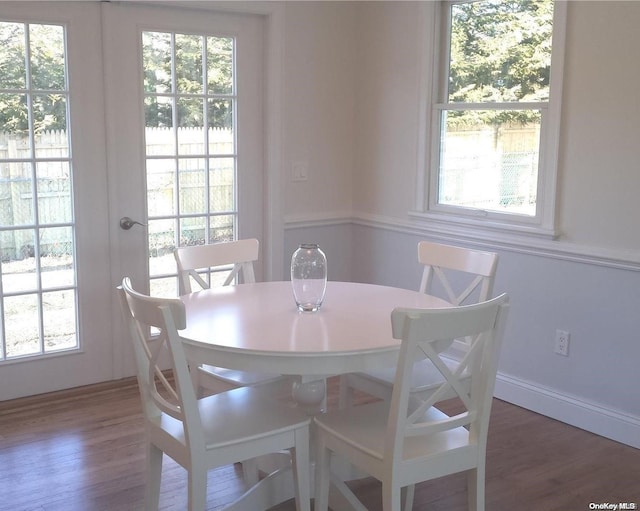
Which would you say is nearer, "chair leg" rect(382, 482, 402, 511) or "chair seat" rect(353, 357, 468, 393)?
"chair leg" rect(382, 482, 402, 511)

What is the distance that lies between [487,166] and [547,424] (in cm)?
136

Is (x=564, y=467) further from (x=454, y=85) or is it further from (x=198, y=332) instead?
(x=454, y=85)

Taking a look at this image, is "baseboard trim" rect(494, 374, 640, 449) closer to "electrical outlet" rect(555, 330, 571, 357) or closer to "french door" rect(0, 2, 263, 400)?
"electrical outlet" rect(555, 330, 571, 357)

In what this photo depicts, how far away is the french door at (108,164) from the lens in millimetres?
3812

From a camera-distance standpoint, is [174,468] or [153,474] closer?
[153,474]

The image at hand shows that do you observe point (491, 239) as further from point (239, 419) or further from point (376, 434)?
point (239, 419)

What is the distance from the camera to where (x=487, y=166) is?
4070mm

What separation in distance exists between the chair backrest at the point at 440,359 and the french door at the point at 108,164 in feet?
7.36

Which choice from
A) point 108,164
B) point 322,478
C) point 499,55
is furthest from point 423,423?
point 108,164

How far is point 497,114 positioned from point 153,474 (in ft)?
8.28

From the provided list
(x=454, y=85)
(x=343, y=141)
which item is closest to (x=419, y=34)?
(x=454, y=85)

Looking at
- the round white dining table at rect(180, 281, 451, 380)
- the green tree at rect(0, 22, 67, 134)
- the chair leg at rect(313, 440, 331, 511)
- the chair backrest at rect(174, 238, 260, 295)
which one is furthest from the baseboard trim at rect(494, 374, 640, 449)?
the green tree at rect(0, 22, 67, 134)

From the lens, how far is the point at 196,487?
7.54ft

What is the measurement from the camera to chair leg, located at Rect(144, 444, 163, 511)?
2.55 metres
